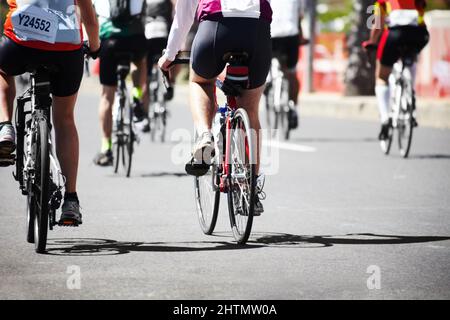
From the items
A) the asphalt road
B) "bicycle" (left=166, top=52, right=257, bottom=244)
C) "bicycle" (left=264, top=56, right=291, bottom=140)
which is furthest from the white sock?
"bicycle" (left=166, top=52, right=257, bottom=244)

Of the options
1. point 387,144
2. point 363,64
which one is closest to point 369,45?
point 387,144

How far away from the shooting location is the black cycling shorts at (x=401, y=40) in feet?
41.8

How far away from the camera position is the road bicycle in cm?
1277

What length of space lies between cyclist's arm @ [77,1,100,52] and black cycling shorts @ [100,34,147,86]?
380cm

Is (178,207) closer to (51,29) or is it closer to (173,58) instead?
(173,58)

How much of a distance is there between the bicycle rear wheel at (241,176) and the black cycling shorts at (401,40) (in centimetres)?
566

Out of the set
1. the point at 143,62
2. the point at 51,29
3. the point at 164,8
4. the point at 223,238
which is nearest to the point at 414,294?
the point at 223,238

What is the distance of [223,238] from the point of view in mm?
7793

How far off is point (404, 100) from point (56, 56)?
640 centimetres

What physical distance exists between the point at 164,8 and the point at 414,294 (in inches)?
340

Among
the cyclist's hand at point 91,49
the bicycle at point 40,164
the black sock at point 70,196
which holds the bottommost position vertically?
the black sock at point 70,196

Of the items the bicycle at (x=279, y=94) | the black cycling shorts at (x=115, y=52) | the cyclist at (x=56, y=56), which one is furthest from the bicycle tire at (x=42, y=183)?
the bicycle at (x=279, y=94)

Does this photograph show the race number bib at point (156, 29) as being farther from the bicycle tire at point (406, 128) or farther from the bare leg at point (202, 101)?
the bare leg at point (202, 101)

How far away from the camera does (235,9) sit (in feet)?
23.9
